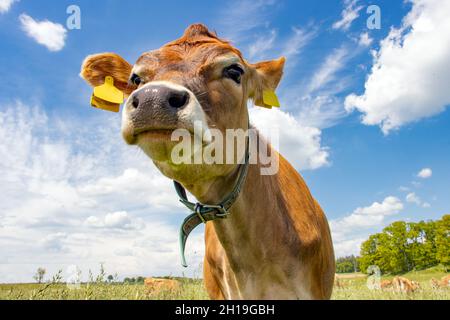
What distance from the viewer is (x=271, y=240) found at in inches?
173

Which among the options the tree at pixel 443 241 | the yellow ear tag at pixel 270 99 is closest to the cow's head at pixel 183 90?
the yellow ear tag at pixel 270 99

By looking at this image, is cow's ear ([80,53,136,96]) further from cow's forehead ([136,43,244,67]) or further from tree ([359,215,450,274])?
tree ([359,215,450,274])

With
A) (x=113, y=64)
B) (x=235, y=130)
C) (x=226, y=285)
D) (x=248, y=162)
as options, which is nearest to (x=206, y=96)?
(x=235, y=130)

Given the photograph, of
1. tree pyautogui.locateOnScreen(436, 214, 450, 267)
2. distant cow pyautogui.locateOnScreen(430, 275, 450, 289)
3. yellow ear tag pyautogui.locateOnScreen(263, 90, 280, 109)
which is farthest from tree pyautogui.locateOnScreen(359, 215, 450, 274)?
yellow ear tag pyautogui.locateOnScreen(263, 90, 280, 109)

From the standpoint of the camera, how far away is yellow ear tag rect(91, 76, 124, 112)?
506 centimetres

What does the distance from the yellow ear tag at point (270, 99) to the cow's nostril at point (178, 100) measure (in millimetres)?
2313

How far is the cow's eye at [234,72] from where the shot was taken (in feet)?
13.3

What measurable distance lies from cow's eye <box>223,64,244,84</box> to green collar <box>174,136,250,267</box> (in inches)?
27.1

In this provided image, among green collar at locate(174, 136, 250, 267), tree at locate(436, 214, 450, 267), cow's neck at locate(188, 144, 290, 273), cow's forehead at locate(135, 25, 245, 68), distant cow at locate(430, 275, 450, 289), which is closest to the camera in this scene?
cow's forehead at locate(135, 25, 245, 68)

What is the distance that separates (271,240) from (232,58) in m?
2.05

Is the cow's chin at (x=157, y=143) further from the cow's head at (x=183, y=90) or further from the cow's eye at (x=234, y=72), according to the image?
the cow's eye at (x=234, y=72)

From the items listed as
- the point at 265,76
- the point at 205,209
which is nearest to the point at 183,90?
the point at 205,209
